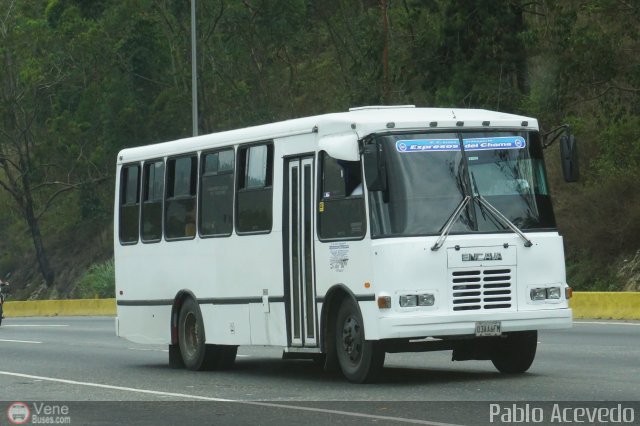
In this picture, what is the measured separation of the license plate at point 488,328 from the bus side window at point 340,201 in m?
1.48

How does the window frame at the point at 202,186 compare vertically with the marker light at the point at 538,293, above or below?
above

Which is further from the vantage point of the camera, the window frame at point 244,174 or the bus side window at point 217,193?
the bus side window at point 217,193

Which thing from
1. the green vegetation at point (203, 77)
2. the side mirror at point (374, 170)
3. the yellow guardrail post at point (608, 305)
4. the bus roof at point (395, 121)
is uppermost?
the green vegetation at point (203, 77)

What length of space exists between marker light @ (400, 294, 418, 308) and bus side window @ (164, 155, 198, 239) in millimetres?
4855

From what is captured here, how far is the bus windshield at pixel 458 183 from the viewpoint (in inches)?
583

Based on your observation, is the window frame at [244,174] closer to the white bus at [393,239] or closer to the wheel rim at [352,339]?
the white bus at [393,239]

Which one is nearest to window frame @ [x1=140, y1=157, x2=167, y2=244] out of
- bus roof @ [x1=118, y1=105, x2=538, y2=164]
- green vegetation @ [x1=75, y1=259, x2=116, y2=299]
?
bus roof @ [x1=118, y1=105, x2=538, y2=164]

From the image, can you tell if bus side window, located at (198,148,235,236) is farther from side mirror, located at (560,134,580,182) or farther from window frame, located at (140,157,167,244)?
side mirror, located at (560,134,580,182)

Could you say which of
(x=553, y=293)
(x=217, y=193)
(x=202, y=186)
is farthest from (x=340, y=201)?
(x=202, y=186)

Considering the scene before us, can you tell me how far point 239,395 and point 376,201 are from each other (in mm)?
2343

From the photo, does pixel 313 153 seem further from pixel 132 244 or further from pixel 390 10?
pixel 390 10

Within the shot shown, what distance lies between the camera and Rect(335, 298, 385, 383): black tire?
48.6 ft

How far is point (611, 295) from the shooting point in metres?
28.1

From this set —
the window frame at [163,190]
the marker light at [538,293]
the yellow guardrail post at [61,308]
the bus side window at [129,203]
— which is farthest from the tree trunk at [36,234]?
the marker light at [538,293]
